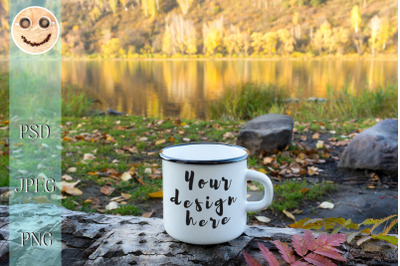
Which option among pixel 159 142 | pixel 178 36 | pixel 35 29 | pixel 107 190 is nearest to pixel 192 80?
pixel 178 36

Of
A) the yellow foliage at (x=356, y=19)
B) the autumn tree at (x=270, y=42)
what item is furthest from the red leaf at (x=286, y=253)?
the yellow foliage at (x=356, y=19)

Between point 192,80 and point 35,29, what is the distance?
1091 cm

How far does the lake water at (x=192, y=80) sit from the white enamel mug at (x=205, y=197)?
5.26m

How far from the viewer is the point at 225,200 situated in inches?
35.5

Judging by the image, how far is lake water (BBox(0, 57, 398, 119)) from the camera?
24.3ft

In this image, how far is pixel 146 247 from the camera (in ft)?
3.07

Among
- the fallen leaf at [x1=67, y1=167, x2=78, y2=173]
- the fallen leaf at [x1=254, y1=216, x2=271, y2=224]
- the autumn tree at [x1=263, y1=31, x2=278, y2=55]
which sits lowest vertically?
the fallen leaf at [x1=254, y1=216, x2=271, y2=224]

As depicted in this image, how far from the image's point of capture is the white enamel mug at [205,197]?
0.87 meters

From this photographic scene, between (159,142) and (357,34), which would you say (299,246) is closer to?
(159,142)

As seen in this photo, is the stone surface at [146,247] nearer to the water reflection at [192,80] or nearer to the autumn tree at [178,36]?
the water reflection at [192,80]

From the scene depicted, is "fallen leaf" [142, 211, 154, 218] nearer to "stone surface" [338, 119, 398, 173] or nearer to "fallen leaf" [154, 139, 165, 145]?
"fallen leaf" [154, 139, 165, 145]

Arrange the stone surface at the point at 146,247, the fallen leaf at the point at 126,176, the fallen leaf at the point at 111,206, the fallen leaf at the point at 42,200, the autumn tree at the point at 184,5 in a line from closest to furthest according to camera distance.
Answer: the stone surface at the point at 146,247, the fallen leaf at the point at 42,200, the fallen leaf at the point at 111,206, the fallen leaf at the point at 126,176, the autumn tree at the point at 184,5

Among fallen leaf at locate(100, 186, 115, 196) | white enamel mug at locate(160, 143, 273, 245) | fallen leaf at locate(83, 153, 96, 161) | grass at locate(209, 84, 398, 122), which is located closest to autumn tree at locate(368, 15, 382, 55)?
grass at locate(209, 84, 398, 122)

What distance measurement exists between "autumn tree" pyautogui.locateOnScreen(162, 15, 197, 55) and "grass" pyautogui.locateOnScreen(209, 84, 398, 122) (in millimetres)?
9275
